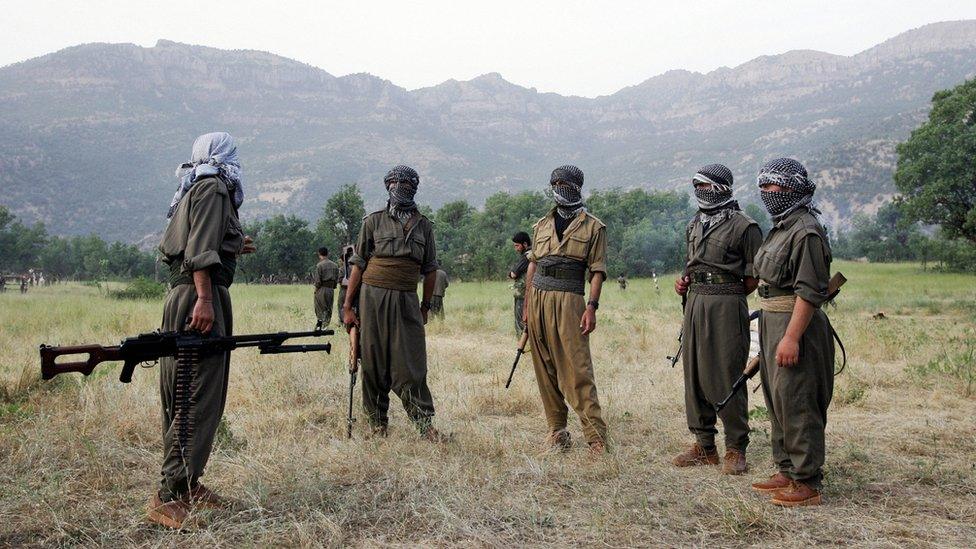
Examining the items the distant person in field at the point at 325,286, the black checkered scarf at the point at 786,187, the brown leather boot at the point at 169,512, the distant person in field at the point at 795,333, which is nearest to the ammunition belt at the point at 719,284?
the distant person in field at the point at 795,333

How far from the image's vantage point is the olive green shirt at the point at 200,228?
11.0 feet

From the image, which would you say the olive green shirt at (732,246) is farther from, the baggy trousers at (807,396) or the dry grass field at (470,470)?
the dry grass field at (470,470)

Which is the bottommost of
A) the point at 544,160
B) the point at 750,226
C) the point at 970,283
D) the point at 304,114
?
the point at 970,283

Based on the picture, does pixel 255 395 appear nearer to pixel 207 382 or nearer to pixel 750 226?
pixel 207 382

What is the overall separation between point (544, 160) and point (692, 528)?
19339cm

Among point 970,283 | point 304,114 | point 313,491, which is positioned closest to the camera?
point 313,491

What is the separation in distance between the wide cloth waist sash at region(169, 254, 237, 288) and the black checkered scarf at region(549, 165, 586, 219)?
2.35 meters

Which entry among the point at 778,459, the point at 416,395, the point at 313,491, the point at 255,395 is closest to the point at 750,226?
the point at 778,459

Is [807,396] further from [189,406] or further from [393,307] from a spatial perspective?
[189,406]

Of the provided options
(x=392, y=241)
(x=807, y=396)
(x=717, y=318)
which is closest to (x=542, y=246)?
(x=392, y=241)

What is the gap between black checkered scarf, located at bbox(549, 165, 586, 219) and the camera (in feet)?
16.3

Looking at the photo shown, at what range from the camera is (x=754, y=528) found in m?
3.32

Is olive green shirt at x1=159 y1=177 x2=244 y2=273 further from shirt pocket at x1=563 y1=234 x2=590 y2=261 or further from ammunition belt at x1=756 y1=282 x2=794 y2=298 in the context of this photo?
ammunition belt at x1=756 y1=282 x2=794 y2=298

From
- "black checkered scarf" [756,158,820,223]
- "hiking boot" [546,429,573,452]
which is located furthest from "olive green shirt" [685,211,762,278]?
"hiking boot" [546,429,573,452]
